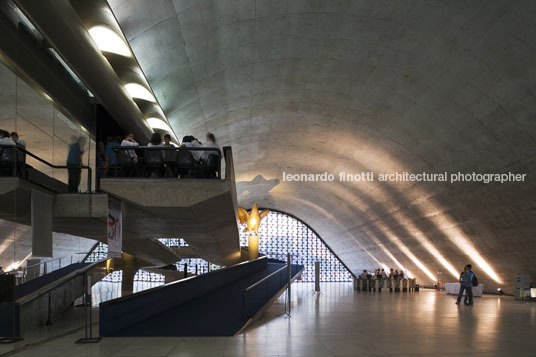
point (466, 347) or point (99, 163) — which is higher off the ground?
point (99, 163)

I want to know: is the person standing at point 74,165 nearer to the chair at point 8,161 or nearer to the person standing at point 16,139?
the chair at point 8,161

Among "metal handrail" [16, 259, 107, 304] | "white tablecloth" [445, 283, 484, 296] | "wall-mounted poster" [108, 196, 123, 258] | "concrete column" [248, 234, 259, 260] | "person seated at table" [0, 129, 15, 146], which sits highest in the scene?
"person seated at table" [0, 129, 15, 146]

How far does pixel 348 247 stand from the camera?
127 ft

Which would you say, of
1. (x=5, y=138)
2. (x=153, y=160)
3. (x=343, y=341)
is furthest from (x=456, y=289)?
(x=5, y=138)

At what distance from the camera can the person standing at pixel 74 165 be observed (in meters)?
10.4

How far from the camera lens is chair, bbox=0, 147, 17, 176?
740cm

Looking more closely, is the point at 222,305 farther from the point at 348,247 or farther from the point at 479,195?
the point at 348,247

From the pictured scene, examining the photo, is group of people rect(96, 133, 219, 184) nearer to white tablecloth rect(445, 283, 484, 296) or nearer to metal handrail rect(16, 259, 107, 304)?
metal handrail rect(16, 259, 107, 304)

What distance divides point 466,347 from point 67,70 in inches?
350

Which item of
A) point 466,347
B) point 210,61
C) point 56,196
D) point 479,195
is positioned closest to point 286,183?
point 479,195

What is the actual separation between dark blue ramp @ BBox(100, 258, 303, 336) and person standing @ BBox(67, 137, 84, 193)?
3.16 meters

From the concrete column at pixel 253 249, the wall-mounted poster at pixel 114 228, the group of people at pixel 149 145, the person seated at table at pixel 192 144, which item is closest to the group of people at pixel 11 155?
the wall-mounted poster at pixel 114 228

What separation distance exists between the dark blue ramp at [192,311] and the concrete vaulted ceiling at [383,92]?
514 cm

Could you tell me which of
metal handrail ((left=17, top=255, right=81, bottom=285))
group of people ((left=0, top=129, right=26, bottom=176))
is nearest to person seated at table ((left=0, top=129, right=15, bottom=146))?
group of people ((left=0, top=129, right=26, bottom=176))
